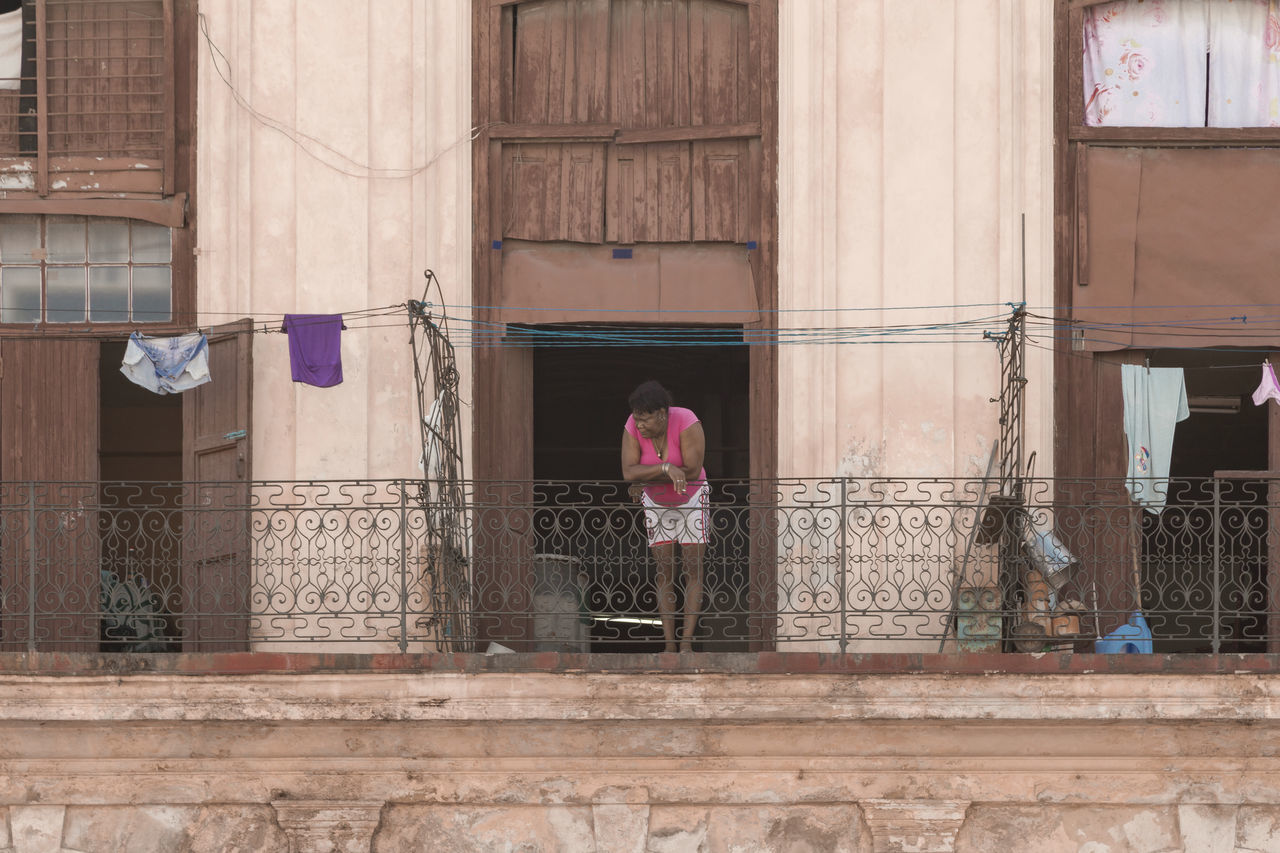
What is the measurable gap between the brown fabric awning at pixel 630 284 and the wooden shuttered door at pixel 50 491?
102 inches

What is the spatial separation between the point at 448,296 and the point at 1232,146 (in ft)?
15.4

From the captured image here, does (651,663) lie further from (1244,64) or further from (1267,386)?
(1244,64)

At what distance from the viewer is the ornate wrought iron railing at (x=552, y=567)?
10125 mm

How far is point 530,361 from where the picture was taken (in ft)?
37.1

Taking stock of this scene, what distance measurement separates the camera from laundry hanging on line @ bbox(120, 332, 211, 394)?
10.6 m

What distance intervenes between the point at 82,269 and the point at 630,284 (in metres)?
3.32

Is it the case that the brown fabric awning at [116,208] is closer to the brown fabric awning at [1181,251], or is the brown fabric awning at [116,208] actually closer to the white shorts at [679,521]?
the white shorts at [679,521]

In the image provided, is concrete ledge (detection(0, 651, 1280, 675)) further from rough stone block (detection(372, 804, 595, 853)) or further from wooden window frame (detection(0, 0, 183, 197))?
wooden window frame (detection(0, 0, 183, 197))

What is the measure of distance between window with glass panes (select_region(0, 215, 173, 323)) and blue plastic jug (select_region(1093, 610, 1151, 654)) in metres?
5.81

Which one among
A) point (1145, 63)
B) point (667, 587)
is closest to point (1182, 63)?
point (1145, 63)

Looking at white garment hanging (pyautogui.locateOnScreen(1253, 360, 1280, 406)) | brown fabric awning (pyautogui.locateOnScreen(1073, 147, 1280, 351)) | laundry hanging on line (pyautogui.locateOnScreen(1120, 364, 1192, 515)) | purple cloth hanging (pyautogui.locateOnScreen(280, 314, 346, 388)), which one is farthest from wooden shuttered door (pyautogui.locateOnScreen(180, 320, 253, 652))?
white garment hanging (pyautogui.locateOnScreen(1253, 360, 1280, 406))

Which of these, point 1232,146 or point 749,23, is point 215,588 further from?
point 1232,146

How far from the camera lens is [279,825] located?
10180 millimetres

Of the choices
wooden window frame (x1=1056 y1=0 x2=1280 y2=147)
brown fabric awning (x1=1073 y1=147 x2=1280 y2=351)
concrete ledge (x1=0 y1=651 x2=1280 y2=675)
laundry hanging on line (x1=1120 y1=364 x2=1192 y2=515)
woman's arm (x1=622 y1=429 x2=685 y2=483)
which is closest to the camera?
concrete ledge (x1=0 y1=651 x2=1280 y2=675)
